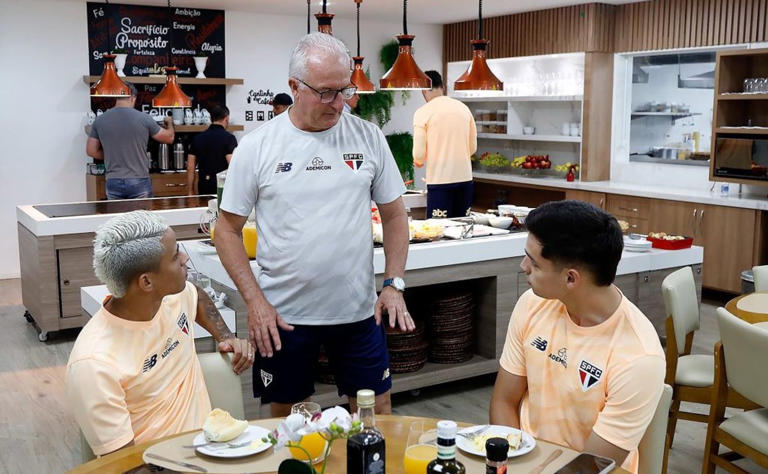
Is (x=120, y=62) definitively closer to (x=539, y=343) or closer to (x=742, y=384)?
(x=742, y=384)

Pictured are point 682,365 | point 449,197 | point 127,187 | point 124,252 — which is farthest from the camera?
point 127,187

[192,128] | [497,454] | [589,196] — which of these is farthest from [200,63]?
[497,454]

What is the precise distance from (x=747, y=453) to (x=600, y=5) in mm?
6110

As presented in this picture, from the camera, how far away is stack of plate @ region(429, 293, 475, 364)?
15.1 ft

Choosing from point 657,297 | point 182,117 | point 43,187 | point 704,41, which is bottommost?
point 657,297

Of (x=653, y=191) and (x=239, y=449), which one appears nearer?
(x=239, y=449)

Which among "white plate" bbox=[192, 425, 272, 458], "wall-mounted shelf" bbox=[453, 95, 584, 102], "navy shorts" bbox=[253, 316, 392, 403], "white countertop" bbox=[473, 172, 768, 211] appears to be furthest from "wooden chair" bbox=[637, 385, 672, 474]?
"wall-mounted shelf" bbox=[453, 95, 584, 102]

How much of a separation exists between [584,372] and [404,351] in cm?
252

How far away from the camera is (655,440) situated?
6.68 ft

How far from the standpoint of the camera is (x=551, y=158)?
9.27 metres

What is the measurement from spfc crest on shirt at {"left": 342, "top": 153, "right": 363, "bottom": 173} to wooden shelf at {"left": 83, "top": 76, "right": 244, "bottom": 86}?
6.02 m

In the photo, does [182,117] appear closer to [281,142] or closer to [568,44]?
[568,44]

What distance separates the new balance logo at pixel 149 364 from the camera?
210 cm

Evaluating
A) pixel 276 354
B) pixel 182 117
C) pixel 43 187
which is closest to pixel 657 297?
pixel 276 354
